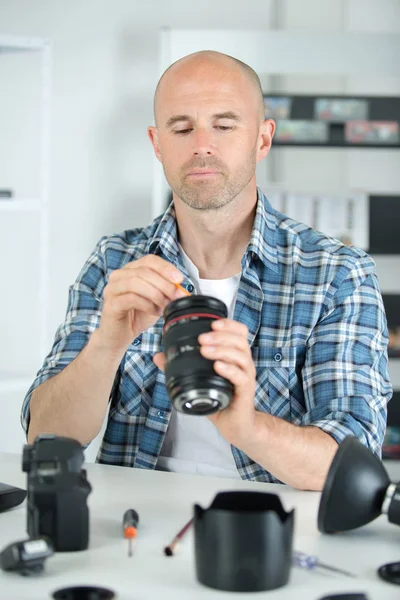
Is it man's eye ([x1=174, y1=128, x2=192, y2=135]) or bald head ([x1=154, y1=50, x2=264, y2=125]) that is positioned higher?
bald head ([x1=154, y1=50, x2=264, y2=125])

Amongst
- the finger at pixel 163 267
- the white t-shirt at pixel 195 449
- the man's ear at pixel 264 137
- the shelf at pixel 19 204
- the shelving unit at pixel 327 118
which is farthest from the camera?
the shelving unit at pixel 327 118

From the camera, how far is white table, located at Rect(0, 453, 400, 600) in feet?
3.63

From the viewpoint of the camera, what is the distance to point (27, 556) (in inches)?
44.4

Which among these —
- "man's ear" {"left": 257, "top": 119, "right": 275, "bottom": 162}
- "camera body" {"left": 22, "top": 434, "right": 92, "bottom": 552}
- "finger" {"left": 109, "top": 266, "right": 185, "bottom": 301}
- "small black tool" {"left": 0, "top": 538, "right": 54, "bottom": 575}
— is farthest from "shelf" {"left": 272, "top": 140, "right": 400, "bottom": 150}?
"small black tool" {"left": 0, "top": 538, "right": 54, "bottom": 575}

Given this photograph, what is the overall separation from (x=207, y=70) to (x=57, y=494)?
43.5 inches

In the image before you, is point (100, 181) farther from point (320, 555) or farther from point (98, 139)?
point (320, 555)

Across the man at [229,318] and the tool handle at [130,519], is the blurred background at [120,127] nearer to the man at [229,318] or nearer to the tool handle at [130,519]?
the man at [229,318]

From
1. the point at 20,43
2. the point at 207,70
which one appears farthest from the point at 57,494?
the point at 20,43

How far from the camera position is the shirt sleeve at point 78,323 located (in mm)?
1998

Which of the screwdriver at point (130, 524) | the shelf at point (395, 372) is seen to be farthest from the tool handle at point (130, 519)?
the shelf at point (395, 372)

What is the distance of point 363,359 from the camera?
1.85 metres

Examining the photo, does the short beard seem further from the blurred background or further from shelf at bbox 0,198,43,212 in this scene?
the blurred background

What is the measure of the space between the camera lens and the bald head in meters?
0.87

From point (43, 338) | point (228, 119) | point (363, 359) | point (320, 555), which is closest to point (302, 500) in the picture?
point (320, 555)
